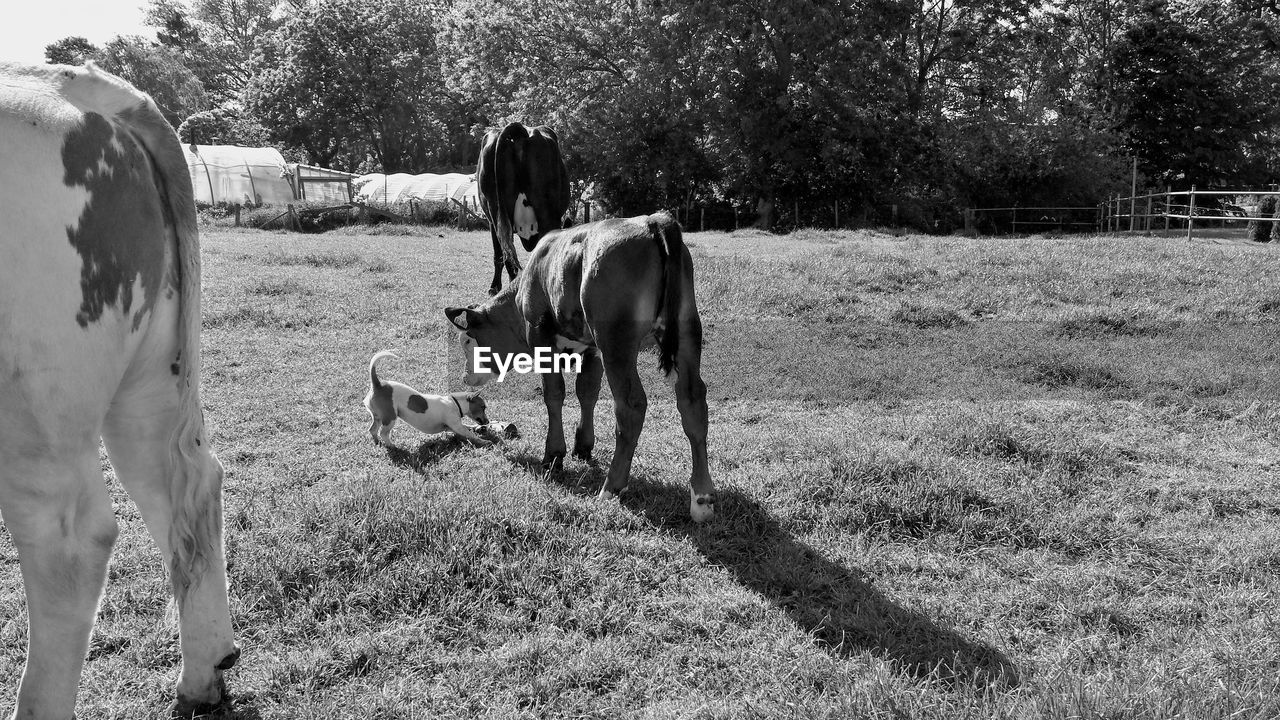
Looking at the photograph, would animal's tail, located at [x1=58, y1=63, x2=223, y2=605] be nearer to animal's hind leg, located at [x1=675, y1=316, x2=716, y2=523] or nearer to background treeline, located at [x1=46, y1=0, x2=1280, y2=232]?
animal's hind leg, located at [x1=675, y1=316, x2=716, y2=523]

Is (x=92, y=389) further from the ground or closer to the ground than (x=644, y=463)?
further from the ground

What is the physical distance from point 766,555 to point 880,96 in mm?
28828

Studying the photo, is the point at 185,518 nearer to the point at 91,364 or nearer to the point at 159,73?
the point at 91,364

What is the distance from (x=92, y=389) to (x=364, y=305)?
8862 millimetres

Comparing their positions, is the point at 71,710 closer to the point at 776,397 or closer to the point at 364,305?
the point at 776,397

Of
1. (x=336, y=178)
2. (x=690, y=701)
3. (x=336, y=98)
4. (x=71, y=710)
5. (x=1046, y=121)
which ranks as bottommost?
(x=690, y=701)

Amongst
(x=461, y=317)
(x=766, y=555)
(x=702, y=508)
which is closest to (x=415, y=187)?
(x=461, y=317)

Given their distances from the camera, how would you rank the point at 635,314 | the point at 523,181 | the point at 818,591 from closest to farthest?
the point at 818,591 < the point at 635,314 < the point at 523,181

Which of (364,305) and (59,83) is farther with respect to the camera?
(364,305)

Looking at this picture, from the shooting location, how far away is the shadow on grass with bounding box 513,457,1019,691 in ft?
10.5

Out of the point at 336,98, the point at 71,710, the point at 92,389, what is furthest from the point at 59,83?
the point at 336,98

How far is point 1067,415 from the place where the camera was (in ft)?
21.9

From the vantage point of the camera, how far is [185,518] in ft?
8.55

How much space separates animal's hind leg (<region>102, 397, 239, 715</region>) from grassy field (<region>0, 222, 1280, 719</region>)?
210 mm
